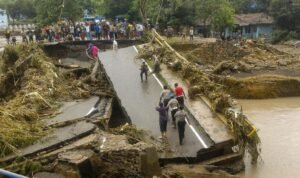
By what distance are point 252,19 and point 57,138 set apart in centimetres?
4503

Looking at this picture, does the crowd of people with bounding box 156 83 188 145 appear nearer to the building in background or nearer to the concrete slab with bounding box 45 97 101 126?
the concrete slab with bounding box 45 97 101 126

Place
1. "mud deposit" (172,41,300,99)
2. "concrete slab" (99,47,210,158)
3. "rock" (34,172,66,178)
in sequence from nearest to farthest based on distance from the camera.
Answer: "rock" (34,172,66,178)
"concrete slab" (99,47,210,158)
"mud deposit" (172,41,300,99)

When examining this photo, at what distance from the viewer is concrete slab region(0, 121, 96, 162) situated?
1118 cm

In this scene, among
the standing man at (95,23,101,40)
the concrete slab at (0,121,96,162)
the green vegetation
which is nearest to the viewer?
the concrete slab at (0,121,96,162)

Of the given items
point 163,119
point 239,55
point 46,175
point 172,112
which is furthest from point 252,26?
point 46,175

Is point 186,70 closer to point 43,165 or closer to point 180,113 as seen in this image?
point 180,113

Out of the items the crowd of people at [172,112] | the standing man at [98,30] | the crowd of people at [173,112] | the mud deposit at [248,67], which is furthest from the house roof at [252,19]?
the crowd of people at [172,112]

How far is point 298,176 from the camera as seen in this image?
14.1 meters

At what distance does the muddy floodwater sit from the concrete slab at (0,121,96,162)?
528cm

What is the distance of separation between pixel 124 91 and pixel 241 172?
7.02 meters

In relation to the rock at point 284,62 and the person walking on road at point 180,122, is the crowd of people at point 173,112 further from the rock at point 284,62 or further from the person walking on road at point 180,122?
the rock at point 284,62

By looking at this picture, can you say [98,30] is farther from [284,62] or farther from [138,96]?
[138,96]

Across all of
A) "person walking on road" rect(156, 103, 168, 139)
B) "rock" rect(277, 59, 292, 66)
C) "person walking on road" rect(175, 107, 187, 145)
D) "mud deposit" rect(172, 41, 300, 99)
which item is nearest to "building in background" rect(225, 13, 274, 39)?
"mud deposit" rect(172, 41, 300, 99)

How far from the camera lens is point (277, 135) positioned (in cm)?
1850
